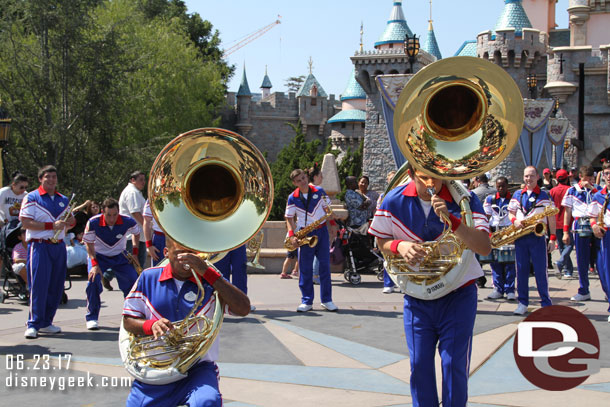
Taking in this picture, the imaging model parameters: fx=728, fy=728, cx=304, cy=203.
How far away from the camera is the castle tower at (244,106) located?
62812 millimetres

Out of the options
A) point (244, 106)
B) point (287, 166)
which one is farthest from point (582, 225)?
point (244, 106)

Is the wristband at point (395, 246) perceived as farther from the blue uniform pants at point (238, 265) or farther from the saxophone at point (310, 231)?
the saxophone at point (310, 231)

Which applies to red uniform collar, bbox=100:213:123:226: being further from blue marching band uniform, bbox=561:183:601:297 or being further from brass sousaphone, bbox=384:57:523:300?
blue marching band uniform, bbox=561:183:601:297

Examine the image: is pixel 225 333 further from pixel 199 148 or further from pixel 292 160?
pixel 292 160

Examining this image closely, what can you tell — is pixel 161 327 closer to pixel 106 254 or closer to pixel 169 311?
pixel 169 311

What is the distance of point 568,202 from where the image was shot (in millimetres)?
10180

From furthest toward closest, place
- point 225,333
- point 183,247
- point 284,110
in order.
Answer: point 284,110 → point 225,333 → point 183,247

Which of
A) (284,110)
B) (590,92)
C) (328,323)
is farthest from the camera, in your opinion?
(284,110)

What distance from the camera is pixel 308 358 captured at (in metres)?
6.67

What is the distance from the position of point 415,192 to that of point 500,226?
6.21m

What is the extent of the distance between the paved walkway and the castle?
18.3 meters

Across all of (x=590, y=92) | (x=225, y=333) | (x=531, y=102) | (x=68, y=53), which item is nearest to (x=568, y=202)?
(x=225, y=333)

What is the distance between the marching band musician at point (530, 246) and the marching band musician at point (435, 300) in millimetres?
4445

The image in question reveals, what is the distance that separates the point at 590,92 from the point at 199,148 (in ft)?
132
